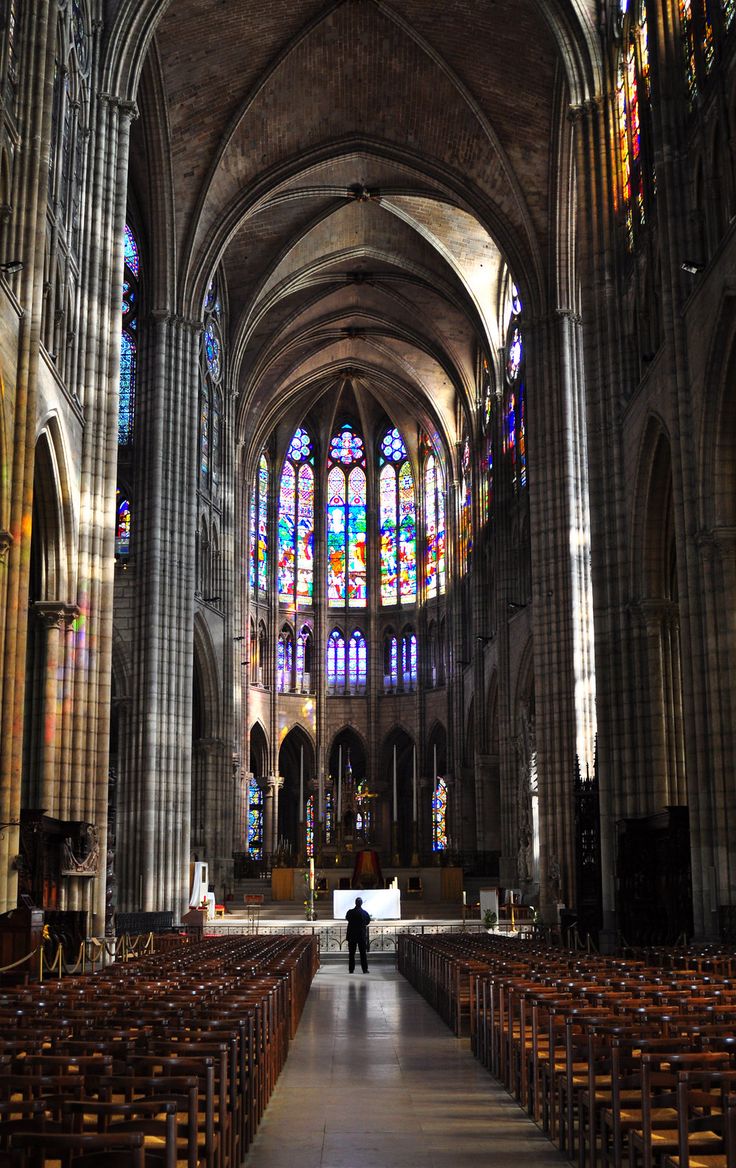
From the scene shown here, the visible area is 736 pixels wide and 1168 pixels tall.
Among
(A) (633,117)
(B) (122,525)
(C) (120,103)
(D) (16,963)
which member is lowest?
(D) (16,963)

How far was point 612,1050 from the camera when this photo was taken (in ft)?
19.7

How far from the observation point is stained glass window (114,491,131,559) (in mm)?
35094

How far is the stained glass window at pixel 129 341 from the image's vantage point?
35094 mm

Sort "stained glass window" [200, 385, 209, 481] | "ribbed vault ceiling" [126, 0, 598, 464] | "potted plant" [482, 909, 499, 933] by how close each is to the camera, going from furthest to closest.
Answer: "stained glass window" [200, 385, 209, 481], "ribbed vault ceiling" [126, 0, 598, 464], "potted plant" [482, 909, 499, 933]

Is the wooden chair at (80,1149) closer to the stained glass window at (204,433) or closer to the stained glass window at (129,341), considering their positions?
the stained glass window at (129,341)

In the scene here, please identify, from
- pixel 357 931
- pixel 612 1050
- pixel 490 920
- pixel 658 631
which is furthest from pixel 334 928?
pixel 612 1050

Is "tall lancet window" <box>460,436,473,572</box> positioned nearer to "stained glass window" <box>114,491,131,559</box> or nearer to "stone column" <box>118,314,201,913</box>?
"stained glass window" <box>114,491,131,559</box>

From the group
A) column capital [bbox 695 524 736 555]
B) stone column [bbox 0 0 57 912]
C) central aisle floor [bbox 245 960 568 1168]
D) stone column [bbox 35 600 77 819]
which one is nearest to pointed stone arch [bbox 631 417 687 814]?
column capital [bbox 695 524 736 555]

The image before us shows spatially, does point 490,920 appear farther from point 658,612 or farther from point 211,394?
Answer: point 211,394

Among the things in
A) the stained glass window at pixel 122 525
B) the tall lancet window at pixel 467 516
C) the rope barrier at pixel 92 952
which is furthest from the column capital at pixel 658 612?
the tall lancet window at pixel 467 516

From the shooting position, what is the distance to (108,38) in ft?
82.9

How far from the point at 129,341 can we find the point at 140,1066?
32035 mm

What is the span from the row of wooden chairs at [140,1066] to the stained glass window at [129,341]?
24.9m

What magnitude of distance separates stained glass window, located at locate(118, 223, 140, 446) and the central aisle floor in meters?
23.4
